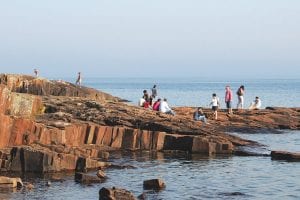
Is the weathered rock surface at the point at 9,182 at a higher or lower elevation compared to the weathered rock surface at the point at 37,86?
lower

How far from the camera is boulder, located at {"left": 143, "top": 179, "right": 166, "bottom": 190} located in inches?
1141

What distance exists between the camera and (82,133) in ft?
129

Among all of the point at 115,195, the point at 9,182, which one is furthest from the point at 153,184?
the point at 9,182

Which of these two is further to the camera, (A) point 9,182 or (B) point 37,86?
(B) point 37,86

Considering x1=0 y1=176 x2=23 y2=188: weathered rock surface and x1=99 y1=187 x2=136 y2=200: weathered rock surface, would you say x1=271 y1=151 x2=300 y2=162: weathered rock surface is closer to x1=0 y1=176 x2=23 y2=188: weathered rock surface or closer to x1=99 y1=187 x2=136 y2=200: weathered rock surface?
x1=99 y1=187 x2=136 y2=200: weathered rock surface

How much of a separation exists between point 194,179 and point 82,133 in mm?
9770

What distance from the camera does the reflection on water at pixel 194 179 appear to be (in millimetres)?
27797

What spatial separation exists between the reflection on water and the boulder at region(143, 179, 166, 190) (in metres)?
0.27

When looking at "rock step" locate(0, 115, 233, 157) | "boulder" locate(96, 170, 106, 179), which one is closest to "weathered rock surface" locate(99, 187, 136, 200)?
"boulder" locate(96, 170, 106, 179)

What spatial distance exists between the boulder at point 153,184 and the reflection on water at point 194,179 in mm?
268

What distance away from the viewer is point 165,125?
4347 cm

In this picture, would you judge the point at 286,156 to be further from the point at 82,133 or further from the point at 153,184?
the point at 153,184

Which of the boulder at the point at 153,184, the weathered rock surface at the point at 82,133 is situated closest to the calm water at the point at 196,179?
the boulder at the point at 153,184

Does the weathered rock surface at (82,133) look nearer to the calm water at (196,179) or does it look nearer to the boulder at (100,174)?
the calm water at (196,179)
